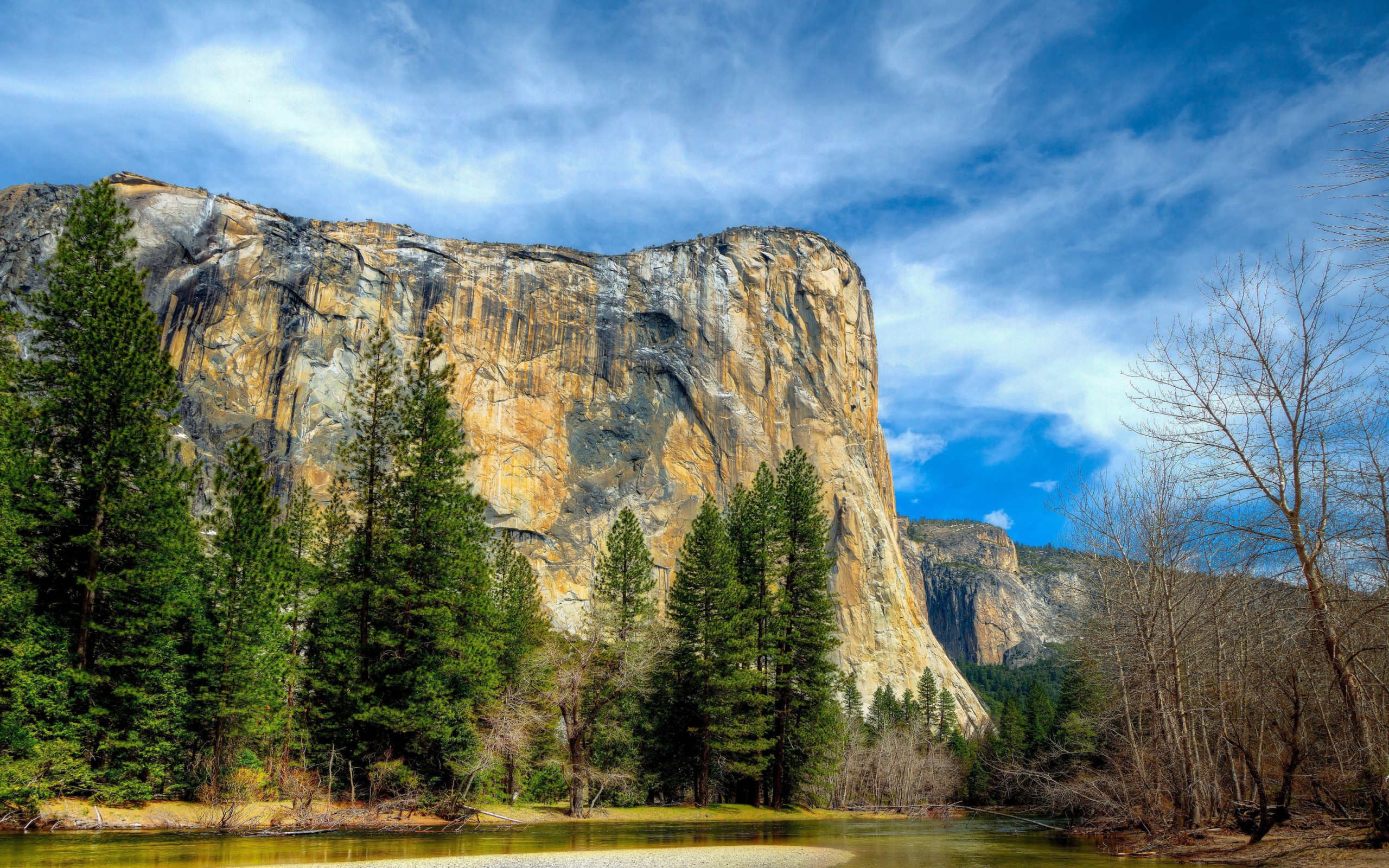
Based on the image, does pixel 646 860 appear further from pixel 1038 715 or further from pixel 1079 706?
pixel 1038 715

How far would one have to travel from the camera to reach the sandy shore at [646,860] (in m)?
16.2

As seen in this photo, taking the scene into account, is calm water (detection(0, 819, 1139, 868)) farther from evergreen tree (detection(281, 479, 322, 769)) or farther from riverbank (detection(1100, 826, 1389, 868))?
evergreen tree (detection(281, 479, 322, 769))

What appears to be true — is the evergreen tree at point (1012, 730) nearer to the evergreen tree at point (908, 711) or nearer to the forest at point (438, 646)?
the evergreen tree at point (908, 711)

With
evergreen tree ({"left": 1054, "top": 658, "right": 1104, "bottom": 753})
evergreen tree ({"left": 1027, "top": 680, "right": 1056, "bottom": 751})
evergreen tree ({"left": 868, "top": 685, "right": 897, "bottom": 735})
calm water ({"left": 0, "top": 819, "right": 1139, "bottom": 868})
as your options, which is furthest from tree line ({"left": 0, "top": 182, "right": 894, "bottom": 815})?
evergreen tree ({"left": 1027, "top": 680, "right": 1056, "bottom": 751})

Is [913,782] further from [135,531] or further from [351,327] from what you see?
[351,327]

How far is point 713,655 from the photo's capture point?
38.1 m

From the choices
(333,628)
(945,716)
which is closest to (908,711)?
(945,716)

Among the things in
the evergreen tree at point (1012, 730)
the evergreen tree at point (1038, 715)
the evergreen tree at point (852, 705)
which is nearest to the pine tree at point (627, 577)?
the evergreen tree at point (852, 705)

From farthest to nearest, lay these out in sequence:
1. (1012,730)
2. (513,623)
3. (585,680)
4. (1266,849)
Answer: (1012,730) < (513,623) < (585,680) < (1266,849)

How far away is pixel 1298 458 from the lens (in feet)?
45.3

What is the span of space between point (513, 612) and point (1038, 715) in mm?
58625

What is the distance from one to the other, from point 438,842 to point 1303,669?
24.4 metres

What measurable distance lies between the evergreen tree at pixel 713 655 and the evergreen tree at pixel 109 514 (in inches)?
841

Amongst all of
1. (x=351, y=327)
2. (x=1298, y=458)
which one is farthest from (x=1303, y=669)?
(x=351, y=327)
